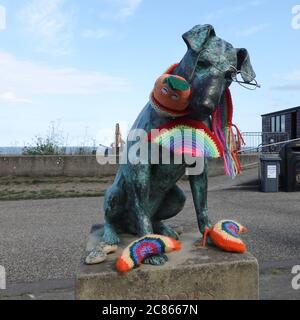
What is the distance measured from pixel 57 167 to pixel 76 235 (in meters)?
7.38

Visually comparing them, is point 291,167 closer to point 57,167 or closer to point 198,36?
point 57,167

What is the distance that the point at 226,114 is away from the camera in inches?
107

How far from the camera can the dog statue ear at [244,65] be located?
247 cm

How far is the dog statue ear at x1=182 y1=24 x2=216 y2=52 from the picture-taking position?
2391mm

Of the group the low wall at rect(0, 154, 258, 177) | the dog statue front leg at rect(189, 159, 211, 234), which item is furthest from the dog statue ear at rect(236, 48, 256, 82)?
the low wall at rect(0, 154, 258, 177)

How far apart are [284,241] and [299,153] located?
5230 millimetres

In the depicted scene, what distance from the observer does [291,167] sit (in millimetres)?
11086

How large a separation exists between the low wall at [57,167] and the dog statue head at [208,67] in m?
11.3

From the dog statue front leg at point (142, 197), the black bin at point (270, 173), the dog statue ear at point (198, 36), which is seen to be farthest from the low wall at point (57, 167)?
the dog statue ear at point (198, 36)

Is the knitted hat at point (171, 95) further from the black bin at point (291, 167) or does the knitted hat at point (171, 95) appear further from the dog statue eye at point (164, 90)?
the black bin at point (291, 167)

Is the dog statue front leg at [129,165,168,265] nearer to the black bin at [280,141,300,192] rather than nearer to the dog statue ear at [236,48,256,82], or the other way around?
the dog statue ear at [236,48,256,82]

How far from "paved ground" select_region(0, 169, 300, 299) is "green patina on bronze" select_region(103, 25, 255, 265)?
0.41m

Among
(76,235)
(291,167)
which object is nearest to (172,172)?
(76,235)
